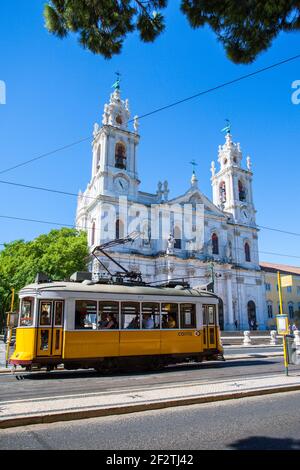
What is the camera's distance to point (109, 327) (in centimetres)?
1225

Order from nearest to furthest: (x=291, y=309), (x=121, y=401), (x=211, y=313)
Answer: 1. (x=121, y=401)
2. (x=211, y=313)
3. (x=291, y=309)

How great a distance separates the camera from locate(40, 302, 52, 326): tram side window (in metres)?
11.5

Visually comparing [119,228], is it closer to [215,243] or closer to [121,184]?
[121,184]

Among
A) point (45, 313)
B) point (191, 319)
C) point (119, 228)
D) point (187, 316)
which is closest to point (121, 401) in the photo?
point (45, 313)

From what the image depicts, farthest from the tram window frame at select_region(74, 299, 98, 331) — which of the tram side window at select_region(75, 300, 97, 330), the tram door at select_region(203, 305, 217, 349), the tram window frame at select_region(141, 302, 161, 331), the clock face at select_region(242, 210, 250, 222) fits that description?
the clock face at select_region(242, 210, 250, 222)

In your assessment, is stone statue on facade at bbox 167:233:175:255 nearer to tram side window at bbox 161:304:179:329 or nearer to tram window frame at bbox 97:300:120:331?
tram side window at bbox 161:304:179:329

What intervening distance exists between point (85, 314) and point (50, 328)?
1.19m

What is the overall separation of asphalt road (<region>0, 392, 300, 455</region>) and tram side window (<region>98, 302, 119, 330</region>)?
5.79 m

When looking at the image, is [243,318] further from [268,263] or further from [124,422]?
[124,422]

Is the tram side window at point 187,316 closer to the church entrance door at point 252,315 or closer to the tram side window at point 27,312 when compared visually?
the tram side window at point 27,312

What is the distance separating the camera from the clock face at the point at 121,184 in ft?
129
